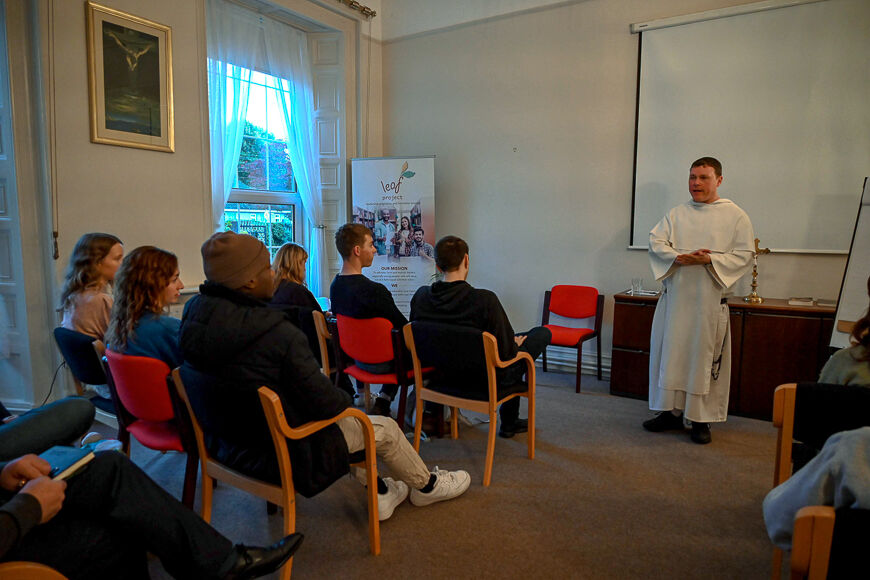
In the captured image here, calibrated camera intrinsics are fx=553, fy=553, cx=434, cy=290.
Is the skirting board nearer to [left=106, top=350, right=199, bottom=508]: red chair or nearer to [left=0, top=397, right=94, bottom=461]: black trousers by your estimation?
[left=106, top=350, right=199, bottom=508]: red chair

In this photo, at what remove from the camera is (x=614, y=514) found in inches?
90.2

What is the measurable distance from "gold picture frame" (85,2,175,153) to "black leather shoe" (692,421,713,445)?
390 centimetres

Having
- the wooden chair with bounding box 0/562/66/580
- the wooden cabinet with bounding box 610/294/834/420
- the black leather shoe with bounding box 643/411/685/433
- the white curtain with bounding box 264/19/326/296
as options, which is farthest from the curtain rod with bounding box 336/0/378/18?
the wooden chair with bounding box 0/562/66/580

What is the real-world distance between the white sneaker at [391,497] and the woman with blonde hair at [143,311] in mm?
1005

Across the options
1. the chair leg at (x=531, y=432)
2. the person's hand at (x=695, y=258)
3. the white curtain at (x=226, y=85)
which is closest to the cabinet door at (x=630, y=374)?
the person's hand at (x=695, y=258)

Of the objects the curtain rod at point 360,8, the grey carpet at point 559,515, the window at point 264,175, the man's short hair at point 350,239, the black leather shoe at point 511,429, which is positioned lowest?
the grey carpet at point 559,515

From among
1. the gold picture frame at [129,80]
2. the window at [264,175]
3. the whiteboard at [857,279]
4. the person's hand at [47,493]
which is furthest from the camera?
the window at [264,175]

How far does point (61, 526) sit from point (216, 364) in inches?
20.7

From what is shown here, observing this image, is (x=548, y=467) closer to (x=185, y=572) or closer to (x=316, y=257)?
(x=185, y=572)

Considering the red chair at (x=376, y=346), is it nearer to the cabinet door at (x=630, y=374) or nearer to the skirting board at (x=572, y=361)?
the cabinet door at (x=630, y=374)

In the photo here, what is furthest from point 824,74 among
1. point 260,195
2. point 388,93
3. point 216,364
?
point 260,195

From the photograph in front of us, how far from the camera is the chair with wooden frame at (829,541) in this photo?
97 centimetres

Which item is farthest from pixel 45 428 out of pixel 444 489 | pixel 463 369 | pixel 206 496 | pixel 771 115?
pixel 771 115

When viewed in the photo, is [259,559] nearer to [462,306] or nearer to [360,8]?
[462,306]
